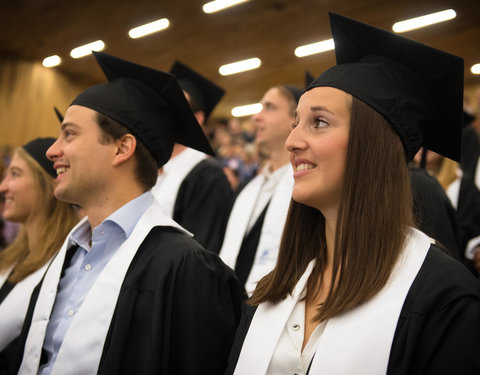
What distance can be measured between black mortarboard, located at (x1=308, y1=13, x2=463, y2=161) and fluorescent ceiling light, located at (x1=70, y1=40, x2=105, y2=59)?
8.47m

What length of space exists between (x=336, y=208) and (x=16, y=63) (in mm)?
11085

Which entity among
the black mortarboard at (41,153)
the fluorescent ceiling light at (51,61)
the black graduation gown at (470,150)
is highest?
the fluorescent ceiling light at (51,61)

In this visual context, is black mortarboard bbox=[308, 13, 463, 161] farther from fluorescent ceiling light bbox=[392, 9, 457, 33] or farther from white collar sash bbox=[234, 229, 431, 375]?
fluorescent ceiling light bbox=[392, 9, 457, 33]

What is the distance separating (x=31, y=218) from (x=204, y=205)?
132cm

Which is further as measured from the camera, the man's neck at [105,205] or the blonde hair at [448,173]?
the blonde hair at [448,173]

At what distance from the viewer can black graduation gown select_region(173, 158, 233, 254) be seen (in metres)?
3.61

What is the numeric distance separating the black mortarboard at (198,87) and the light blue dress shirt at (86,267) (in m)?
2.19

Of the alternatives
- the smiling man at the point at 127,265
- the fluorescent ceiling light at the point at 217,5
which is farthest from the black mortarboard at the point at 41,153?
the fluorescent ceiling light at the point at 217,5

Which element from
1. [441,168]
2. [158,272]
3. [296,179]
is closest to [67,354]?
[158,272]

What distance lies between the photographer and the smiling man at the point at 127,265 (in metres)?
1.83

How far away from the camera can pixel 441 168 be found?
160 inches

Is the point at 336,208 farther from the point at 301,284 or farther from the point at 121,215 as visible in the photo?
the point at 121,215

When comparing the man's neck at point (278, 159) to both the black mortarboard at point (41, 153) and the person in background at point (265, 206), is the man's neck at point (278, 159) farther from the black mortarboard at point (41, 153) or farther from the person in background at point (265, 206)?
the black mortarboard at point (41, 153)

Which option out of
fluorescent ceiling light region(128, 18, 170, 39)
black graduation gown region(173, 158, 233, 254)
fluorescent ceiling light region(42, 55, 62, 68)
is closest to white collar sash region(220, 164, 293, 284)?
black graduation gown region(173, 158, 233, 254)
